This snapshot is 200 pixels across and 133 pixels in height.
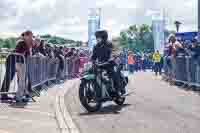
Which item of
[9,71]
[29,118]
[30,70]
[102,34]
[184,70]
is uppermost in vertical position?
[102,34]

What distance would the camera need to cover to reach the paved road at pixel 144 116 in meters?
10.2

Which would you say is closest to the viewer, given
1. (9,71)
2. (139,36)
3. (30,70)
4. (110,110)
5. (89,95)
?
(89,95)

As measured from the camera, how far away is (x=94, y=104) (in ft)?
43.3

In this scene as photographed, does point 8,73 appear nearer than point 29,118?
No

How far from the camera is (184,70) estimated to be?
20406mm

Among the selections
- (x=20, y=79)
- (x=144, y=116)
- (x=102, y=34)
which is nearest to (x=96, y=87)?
(x=102, y=34)

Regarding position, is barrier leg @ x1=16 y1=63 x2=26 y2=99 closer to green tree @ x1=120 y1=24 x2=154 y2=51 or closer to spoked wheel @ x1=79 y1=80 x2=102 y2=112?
spoked wheel @ x1=79 y1=80 x2=102 y2=112

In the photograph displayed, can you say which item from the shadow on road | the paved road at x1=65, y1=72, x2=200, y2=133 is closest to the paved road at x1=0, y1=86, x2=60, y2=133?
the paved road at x1=65, y1=72, x2=200, y2=133

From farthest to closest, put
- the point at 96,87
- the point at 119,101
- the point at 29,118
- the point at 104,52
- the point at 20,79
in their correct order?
1. the point at 20,79
2. the point at 119,101
3. the point at 104,52
4. the point at 96,87
5. the point at 29,118

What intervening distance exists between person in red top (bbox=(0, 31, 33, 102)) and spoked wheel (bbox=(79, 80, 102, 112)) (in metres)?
2.33

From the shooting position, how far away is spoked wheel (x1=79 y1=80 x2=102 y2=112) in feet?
42.4

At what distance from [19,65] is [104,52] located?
241 centimetres

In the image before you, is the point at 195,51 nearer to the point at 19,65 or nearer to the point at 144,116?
the point at 19,65

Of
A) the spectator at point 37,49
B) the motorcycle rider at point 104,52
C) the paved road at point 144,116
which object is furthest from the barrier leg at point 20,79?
the spectator at point 37,49
